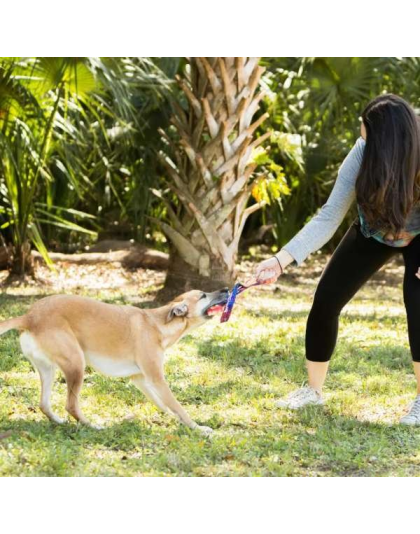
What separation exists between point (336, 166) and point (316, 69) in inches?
69.5

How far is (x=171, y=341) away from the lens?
5.13 meters

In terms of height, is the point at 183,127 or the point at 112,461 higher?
the point at 183,127

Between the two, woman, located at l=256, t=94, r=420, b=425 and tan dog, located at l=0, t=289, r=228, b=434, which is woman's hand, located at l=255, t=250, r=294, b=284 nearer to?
woman, located at l=256, t=94, r=420, b=425

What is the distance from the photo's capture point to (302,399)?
539 centimetres

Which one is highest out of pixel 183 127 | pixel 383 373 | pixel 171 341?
pixel 183 127

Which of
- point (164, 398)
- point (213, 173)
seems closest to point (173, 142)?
point (213, 173)

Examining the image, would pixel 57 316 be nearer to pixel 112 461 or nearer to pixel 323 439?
pixel 112 461

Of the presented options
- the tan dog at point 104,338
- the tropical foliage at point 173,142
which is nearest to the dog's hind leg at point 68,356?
the tan dog at point 104,338

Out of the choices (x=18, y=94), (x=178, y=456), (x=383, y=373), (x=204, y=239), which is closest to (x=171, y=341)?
(x=178, y=456)

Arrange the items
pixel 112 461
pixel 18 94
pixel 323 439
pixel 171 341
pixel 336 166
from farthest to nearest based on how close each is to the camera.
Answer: pixel 336 166, pixel 18 94, pixel 171 341, pixel 323 439, pixel 112 461

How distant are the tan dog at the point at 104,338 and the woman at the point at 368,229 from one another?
0.58 metres

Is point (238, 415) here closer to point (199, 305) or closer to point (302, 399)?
point (302, 399)

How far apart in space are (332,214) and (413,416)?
1258 mm

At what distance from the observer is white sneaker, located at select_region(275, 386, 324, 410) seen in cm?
537
